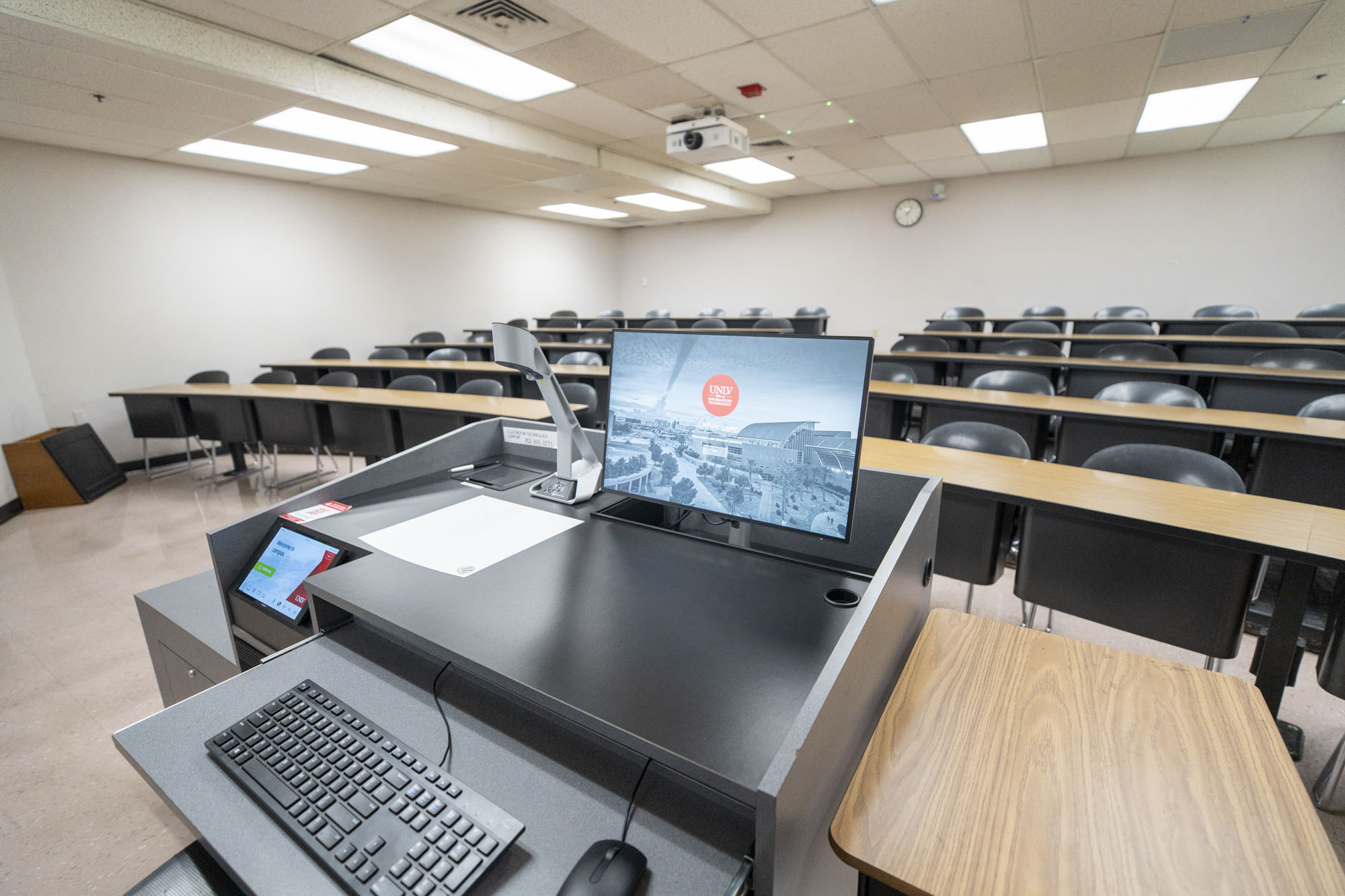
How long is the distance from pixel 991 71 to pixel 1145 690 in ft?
14.1

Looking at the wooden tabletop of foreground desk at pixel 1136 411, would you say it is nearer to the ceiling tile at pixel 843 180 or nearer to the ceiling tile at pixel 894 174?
the ceiling tile at pixel 894 174

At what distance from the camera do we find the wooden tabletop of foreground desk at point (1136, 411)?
7.31 ft

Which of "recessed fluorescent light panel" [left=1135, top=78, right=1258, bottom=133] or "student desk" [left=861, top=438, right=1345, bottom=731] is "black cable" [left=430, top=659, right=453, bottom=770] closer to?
"student desk" [left=861, top=438, right=1345, bottom=731]

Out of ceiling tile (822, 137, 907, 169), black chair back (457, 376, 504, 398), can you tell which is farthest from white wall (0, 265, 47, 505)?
ceiling tile (822, 137, 907, 169)

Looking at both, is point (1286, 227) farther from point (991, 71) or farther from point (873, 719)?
point (873, 719)

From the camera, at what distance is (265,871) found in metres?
0.61

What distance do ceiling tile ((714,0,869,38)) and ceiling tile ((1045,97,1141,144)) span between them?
275cm

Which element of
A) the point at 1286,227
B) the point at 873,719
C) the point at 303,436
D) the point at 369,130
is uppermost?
the point at 369,130

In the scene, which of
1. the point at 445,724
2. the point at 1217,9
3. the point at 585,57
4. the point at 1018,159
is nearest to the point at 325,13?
the point at 585,57

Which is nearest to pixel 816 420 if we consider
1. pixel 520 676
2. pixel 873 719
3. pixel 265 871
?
pixel 873 719

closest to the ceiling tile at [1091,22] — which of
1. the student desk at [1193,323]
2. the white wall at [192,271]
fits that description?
the student desk at [1193,323]

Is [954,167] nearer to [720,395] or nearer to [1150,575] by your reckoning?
[1150,575]

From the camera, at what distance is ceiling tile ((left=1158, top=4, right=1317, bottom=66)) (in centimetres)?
307

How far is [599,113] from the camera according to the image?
4480 millimetres
